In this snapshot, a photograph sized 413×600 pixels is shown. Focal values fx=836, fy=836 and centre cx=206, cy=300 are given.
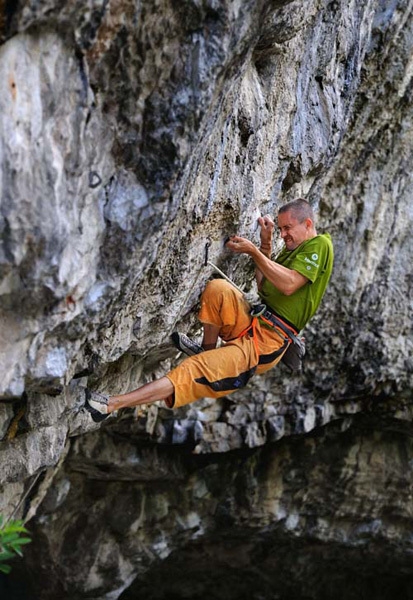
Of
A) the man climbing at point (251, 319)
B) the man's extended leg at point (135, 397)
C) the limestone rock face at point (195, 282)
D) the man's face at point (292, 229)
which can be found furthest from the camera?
the man's face at point (292, 229)

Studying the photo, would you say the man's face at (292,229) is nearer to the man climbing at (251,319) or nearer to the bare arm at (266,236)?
the man climbing at (251,319)

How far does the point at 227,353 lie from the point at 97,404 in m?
0.79

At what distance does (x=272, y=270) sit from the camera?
466 cm

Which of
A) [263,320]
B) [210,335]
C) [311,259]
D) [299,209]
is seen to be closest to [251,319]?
[263,320]

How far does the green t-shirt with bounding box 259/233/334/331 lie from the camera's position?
15.7 feet

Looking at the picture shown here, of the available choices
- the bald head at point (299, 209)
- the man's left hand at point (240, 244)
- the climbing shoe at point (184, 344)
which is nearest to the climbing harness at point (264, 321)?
the man's left hand at point (240, 244)

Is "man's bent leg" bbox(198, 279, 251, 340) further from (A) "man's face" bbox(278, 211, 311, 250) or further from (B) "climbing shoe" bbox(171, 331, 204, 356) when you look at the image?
(A) "man's face" bbox(278, 211, 311, 250)

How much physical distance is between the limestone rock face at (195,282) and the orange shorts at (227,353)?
0.17 meters

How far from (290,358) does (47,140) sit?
8.82ft

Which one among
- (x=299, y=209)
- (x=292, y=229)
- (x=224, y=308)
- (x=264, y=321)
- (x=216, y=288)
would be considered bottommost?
(x=264, y=321)

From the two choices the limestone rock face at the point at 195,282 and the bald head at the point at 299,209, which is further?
the bald head at the point at 299,209

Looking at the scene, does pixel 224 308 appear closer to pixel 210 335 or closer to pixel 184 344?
pixel 210 335

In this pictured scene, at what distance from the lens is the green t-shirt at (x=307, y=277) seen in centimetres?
478

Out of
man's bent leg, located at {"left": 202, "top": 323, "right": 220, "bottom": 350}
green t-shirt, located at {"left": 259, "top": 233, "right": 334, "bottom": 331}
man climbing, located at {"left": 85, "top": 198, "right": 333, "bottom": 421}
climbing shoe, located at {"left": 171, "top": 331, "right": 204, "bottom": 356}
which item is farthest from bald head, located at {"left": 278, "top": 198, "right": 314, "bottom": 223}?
climbing shoe, located at {"left": 171, "top": 331, "right": 204, "bottom": 356}
